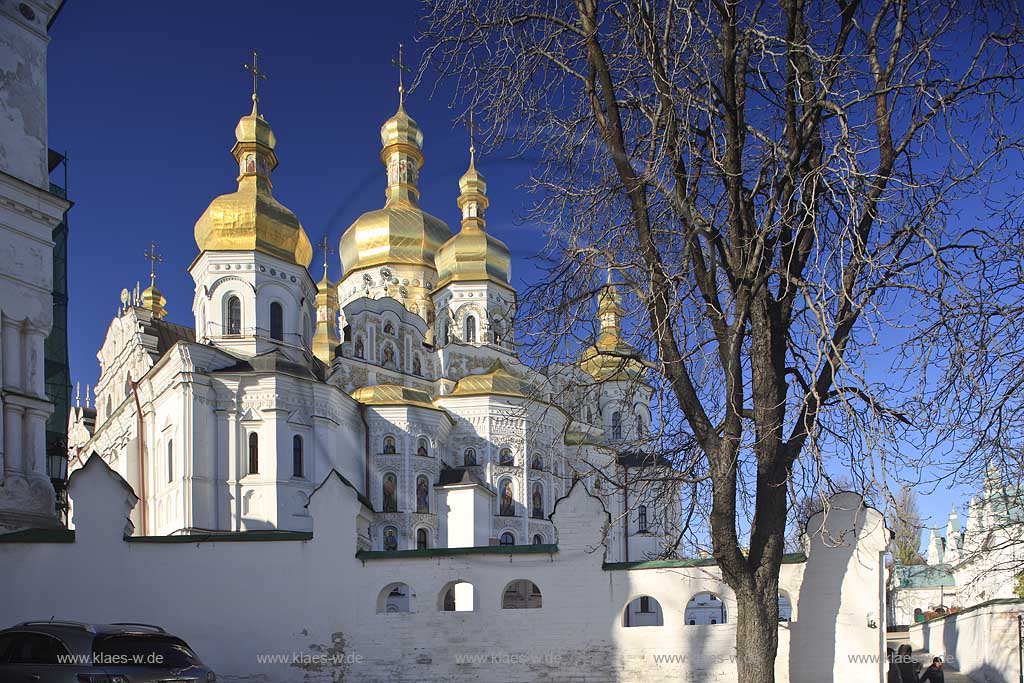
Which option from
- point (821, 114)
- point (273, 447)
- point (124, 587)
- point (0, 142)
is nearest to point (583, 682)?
point (124, 587)

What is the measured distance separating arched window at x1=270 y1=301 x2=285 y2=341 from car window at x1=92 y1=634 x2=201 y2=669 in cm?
2870

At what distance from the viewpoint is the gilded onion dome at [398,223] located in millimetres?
53125

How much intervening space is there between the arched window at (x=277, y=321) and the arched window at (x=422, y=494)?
25.8 ft

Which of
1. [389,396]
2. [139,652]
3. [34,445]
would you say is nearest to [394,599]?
[389,396]

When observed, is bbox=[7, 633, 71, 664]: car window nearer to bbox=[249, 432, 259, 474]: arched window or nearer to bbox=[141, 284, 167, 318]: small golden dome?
bbox=[249, 432, 259, 474]: arched window

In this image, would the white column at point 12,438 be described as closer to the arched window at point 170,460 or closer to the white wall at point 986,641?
the arched window at point 170,460

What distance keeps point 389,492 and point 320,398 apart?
565 centimetres

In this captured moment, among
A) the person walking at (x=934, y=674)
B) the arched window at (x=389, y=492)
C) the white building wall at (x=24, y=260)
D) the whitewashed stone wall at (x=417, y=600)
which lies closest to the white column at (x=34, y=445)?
the white building wall at (x=24, y=260)

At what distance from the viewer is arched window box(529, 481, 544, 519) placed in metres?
42.3

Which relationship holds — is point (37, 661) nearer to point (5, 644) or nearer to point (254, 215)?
point (5, 644)

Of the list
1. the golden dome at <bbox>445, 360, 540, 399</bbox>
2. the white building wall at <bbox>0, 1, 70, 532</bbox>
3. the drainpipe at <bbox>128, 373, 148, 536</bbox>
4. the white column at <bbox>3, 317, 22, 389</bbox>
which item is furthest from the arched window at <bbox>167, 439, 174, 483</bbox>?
the white column at <bbox>3, 317, 22, 389</bbox>

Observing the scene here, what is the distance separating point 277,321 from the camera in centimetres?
3872

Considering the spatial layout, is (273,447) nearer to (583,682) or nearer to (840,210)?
(583,682)

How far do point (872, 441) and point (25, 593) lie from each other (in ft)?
40.3
